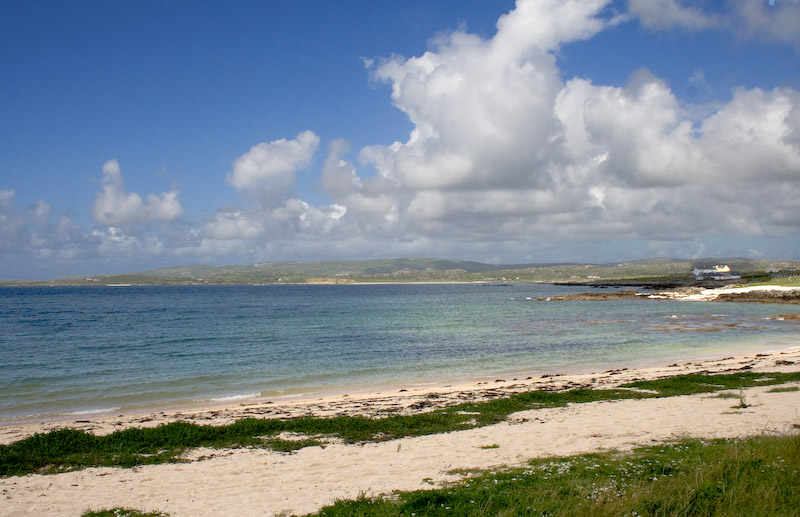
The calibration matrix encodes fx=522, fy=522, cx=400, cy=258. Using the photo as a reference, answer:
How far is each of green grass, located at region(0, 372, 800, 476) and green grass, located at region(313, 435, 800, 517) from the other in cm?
597

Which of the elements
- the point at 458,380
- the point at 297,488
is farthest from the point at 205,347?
the point at 297,488

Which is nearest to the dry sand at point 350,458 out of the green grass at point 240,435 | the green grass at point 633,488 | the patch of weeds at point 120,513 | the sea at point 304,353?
the patch of weeds at point 120,513

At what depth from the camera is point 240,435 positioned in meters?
15.9

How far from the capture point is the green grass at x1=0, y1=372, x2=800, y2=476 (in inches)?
527

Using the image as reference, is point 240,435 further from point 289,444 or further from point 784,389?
point 784,389

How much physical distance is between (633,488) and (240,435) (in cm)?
1157

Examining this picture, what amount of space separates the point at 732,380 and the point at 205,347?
35936 mm

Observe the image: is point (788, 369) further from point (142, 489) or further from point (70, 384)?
point (70, 384)

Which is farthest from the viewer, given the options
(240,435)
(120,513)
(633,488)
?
(240,435)

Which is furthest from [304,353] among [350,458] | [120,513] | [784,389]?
[120,513]

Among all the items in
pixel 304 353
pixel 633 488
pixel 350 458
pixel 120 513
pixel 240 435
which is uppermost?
pixel 633 488

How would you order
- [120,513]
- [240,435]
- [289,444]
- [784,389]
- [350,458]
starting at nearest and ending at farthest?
1. [120,513]
2. [350,458]
3. [289,444]
4. [240,435]
5. [784,389]

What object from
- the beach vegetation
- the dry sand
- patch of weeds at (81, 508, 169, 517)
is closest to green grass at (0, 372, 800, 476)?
the dry sand

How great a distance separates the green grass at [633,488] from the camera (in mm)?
6984
